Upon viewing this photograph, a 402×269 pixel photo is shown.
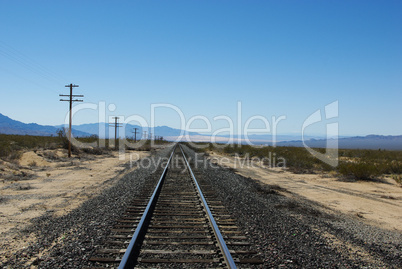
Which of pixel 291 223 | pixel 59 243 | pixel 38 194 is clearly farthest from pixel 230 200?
pixel 38 194

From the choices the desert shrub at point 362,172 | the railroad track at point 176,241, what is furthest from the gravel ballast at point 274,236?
the desert shrub at point 362,172

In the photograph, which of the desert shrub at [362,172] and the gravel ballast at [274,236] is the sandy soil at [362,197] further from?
the gravel ballast at [274,236]

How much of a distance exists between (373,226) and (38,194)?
10206mm

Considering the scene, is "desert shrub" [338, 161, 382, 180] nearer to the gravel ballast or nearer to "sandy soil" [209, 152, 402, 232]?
"sandy soil" [209, 152, 402, 232]

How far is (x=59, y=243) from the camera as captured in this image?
5.26m

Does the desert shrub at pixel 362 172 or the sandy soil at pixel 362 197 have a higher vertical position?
the desert shrub at pixel 362 172

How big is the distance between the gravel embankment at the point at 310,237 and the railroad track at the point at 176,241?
38 centimetres

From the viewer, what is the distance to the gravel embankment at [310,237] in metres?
4.75

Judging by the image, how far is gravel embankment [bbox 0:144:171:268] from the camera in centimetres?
450

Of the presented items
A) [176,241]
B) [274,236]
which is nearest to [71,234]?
[176,241]

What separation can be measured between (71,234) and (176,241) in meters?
2.08

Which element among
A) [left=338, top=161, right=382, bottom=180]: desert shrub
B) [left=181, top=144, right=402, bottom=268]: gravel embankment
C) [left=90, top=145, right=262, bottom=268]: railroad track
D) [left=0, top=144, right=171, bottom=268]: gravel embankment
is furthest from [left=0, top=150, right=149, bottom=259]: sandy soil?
[left=338, top=161, right=382, bottom=180]: desert shrub

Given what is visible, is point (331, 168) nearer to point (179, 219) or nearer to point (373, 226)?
point (373, 226)

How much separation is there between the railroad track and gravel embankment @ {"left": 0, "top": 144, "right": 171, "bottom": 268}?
26cm
